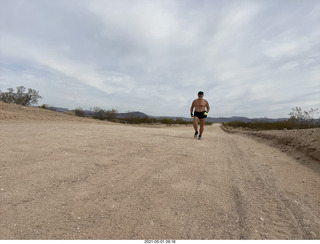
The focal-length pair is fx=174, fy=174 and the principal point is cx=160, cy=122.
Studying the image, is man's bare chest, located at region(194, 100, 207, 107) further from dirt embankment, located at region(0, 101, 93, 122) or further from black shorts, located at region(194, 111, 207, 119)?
dirt embankment, located at region(0, 101, 93, 122)

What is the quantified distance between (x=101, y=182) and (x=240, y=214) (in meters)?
1.74

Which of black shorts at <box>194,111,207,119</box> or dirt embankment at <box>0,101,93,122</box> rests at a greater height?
black shorts at <box>194,111,207,119</box>

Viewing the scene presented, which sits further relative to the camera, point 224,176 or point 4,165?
point 224,176

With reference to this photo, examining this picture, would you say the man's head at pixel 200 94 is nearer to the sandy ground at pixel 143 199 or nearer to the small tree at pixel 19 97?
the sandy ground at pixel 143 199

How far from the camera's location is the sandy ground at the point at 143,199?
5.03 ft

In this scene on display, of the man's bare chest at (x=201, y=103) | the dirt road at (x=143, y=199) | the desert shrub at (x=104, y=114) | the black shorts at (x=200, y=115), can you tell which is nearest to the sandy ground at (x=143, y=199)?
the dirt road at (x=143, y=199)

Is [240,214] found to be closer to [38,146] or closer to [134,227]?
[134,227]

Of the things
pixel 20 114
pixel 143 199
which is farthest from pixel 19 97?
pixel 143 199

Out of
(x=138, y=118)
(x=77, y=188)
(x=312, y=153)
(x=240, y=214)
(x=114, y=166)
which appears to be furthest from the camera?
(x=138, y=118)

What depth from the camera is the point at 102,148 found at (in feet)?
13.2

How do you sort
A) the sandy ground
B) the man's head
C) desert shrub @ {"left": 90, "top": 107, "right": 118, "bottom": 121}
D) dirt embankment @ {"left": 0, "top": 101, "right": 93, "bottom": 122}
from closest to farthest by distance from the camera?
the sandy ground < the man's head < dirt embankment @ {"left": 0, "top": 101, "right": 93, "bottom": 122} < desert shrub @ {"left": 90, "top": 107, "right": 118, "bottom": 121}

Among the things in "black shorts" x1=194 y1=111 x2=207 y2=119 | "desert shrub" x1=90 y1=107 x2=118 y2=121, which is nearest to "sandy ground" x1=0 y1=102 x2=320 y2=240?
"black shorts" x1=194 y1=111 x2=207 y2=119

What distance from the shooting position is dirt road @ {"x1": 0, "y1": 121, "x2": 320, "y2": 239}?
153 cm

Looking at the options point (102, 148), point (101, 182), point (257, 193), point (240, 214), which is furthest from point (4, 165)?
point (257, 193)
